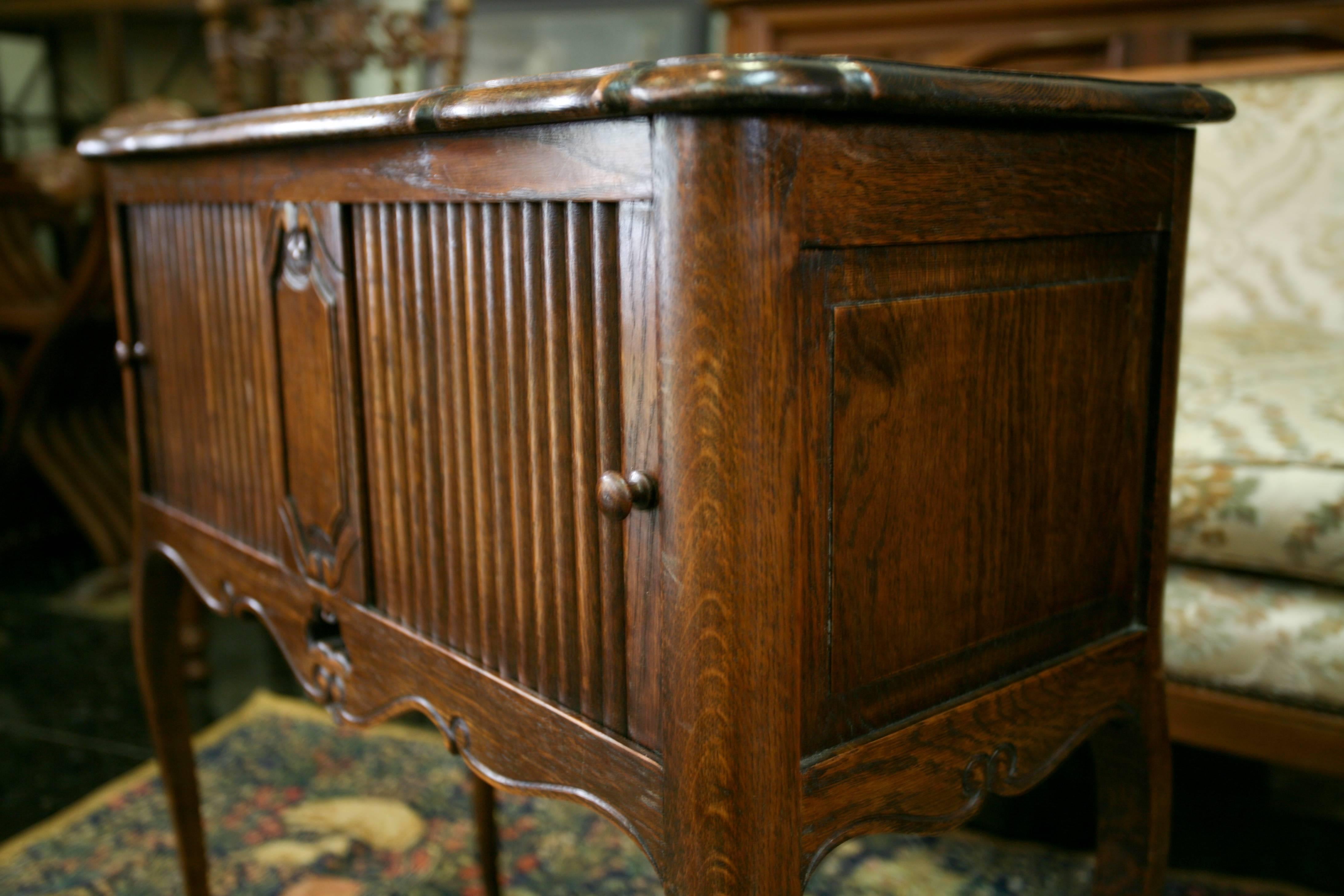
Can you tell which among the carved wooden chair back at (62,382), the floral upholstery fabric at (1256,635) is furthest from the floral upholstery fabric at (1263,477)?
the carved wooden chair back at (62,382)

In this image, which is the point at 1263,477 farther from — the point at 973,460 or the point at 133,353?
the point at 133,353

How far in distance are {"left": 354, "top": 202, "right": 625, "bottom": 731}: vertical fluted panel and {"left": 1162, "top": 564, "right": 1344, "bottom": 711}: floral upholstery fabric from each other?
585 millimetres

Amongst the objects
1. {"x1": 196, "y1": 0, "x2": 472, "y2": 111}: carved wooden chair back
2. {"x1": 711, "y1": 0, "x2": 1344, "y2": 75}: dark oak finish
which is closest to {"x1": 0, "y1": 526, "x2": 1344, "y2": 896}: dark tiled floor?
{"x1": 196, "y1": 0, "x2": 472, "y2": 111}: carved wooden chair back

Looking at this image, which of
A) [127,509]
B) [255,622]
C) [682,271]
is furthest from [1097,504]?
[127,509]

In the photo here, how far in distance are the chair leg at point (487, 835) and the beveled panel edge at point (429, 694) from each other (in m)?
0.30

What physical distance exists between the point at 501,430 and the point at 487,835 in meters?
0.64

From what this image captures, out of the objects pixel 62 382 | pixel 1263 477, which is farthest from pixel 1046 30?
pixel 62 382

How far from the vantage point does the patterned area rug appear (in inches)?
45.3

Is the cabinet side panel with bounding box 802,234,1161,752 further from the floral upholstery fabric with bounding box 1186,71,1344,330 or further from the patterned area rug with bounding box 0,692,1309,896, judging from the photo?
the floral upholstery fabric with bounding box 1186,71,1344,330

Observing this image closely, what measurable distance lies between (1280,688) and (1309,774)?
1.76 feet

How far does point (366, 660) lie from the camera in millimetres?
777

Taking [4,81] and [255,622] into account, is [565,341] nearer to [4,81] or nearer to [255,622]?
[255,622]

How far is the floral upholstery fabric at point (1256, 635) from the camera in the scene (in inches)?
37.0

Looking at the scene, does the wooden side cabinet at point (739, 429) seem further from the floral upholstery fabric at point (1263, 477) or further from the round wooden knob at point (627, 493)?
the floral upholstery fabric at point (1263, 477)
